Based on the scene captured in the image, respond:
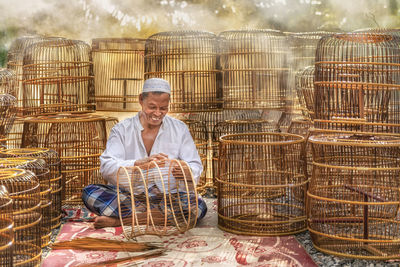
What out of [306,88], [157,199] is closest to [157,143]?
[157,199]

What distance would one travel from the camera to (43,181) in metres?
3.45

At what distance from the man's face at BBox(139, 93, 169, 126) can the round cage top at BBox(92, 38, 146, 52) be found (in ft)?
5.78

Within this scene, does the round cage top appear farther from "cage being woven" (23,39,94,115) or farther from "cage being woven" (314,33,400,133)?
"cage being woven" (314,33,400,133)

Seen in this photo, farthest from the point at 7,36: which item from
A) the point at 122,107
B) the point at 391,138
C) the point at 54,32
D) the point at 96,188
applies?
the point at 391,138

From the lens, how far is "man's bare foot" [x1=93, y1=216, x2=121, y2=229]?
144 inches

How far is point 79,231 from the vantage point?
3607mm

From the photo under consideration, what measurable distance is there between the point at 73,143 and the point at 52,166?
0.85 meters

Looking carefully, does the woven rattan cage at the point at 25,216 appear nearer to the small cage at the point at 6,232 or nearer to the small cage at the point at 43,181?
the small cage at the point at 43,181

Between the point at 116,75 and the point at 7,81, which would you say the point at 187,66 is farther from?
the point at 7,81

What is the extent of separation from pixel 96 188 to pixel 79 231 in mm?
359

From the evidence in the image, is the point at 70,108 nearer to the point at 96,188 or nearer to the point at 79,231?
the point at 96,188

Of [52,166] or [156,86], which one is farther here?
[52,166]

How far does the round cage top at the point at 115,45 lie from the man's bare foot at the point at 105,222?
2.20 m

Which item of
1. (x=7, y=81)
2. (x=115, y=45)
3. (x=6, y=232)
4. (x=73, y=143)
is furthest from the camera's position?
(x=115, y=45)
